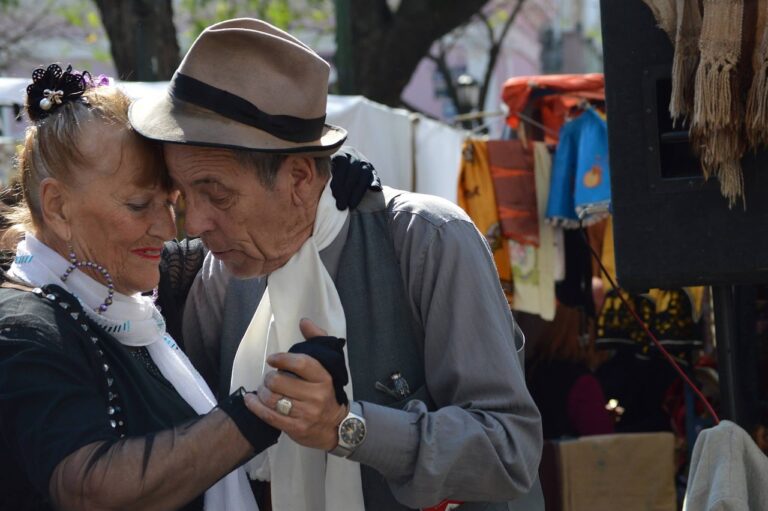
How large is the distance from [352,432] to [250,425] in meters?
0.20

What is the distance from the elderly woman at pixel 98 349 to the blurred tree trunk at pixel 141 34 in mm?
5891

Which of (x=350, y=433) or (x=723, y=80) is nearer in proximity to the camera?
(x=350, y=433)

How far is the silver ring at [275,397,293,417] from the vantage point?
1.87 m

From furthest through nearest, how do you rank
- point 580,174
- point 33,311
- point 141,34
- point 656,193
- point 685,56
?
point 141,34, point 580,174, point 656,193, point 685,56, point 33,311

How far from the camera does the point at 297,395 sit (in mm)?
1866

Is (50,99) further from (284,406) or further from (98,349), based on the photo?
(284,406)

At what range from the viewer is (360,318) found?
2.29 meters

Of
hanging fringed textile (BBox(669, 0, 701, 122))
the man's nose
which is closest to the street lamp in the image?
hanging fringed textile (BBox(669, 0, 701, 122))

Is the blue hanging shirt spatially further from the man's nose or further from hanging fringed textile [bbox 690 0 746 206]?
the man's nose

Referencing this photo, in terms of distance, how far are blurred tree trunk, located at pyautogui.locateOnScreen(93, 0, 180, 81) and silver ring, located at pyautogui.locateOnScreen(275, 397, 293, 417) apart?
640cm

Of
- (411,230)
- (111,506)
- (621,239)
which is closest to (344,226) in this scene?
(411,230)

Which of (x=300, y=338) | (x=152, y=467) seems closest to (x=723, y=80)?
(x=300, y=338)

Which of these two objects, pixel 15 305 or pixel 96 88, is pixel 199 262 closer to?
pixel 96 88

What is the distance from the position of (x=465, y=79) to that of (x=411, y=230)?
14.2 meters
